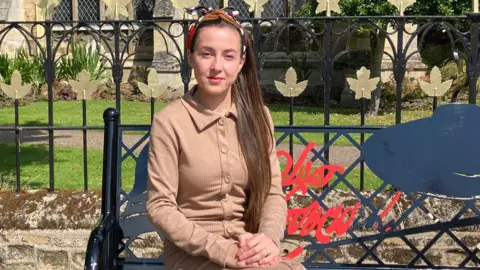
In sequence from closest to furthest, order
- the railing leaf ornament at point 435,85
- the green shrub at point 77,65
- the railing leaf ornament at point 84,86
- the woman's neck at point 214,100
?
the woman's neck at point 214,100 < the railing leaf ornament at point 435,85 < the railing leaf ornament at point 84,86 < the green shrub at point 77,65

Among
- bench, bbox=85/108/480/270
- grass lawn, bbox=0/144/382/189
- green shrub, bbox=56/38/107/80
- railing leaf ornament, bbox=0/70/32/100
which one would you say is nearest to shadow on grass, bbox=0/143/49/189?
grass lawn, bbox=0/144/382/189

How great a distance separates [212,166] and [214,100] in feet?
0.89

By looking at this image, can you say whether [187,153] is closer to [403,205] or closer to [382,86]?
[403,205]

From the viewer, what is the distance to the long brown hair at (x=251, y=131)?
2.75m

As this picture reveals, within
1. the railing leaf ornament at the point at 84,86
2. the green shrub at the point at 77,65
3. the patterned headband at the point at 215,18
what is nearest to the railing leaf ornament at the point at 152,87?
the railing leaf ornament at the point at 84,86

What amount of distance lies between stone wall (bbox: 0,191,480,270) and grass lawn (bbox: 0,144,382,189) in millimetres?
1664

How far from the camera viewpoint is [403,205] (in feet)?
13.5

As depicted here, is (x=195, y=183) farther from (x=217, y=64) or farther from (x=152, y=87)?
(x=152, y=87)

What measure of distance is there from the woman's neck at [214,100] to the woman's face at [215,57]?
2.0 inches

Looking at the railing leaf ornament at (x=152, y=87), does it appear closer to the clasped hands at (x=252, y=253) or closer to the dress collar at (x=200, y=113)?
the dress collar at (x=200, y=113)

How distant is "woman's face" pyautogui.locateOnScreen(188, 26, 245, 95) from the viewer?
2697 millimetres

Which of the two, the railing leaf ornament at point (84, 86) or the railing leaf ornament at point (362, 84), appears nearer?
the railing leaf ornament at point (362, 84)

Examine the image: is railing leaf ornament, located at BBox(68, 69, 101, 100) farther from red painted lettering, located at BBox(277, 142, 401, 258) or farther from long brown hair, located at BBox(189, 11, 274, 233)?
long brown hair, located at BBox(189, 11, 274, 233)

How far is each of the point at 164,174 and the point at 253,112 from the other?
0.45 metres
